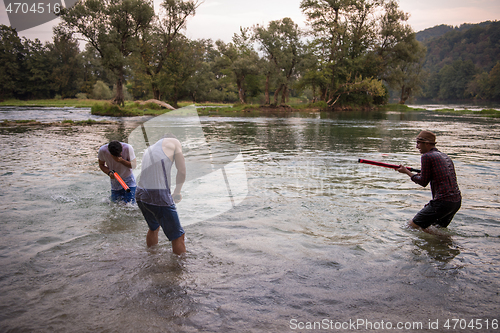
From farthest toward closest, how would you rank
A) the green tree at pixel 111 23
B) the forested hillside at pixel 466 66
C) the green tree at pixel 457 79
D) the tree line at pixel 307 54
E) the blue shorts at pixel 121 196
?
the green tree at pixel 457 79 → the forested hillside at pixel 466 66 → the tree line at pixel 307 54 → the green tree at pixel 111 23 → the blue shorts at pixel 121 196

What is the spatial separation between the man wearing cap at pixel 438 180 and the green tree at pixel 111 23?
42.1 meters

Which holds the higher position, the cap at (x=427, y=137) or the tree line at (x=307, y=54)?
the tree line at (x=307, y=54)

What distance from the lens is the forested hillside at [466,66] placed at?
104 meters

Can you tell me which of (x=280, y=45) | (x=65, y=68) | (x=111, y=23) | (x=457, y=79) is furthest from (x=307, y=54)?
(x=457, y=79)

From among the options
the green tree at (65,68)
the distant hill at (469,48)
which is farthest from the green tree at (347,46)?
the distant hill at (469,48)

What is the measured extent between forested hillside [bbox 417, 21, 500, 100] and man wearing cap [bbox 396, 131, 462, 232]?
105 metres

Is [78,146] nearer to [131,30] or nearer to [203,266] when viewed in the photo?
[203,266]

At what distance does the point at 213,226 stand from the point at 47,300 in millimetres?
2987

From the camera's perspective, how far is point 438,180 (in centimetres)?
530

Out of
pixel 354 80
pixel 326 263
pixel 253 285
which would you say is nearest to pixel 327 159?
pixel 326 263

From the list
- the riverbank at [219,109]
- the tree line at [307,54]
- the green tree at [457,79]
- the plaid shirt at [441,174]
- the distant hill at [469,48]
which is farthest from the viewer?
the distant hill at [469,48]

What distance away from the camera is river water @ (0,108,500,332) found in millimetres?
3395

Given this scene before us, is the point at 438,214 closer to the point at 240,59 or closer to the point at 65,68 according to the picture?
the point at 240,59

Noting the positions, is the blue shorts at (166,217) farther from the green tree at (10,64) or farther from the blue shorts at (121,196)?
the green tree at (10,64)
